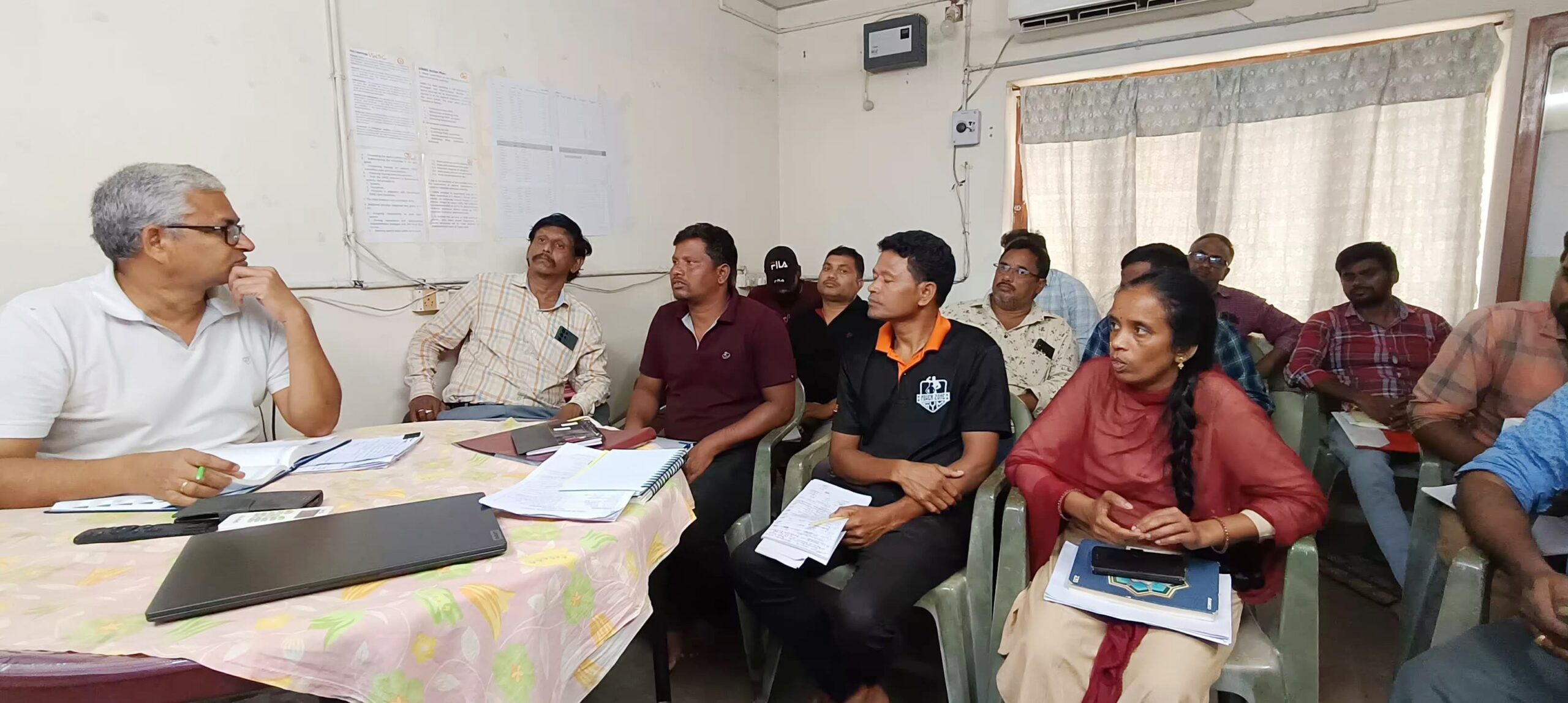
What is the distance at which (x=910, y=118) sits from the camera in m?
4.35

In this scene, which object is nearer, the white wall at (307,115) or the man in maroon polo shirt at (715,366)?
the white wall at (307,115)

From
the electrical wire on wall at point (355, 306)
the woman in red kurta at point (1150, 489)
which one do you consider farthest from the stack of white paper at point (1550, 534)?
the electrical wire on wall at point (355, 306)

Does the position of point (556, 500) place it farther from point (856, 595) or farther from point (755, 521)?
point (755, 521)

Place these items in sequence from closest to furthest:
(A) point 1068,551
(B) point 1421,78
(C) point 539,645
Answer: (C) point 539,645 → (A) point 1068,551 → (B) point 1421,78

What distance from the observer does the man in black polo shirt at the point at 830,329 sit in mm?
3072

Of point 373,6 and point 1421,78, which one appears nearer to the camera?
point 373,6

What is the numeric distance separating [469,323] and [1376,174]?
4011mm

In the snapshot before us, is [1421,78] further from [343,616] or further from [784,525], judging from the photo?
[343,616]

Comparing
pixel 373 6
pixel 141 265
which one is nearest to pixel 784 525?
pixel 141 265

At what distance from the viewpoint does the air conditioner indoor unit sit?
137 inches

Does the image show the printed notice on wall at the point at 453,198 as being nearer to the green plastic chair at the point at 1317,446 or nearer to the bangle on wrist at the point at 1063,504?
the bangle on wrist at the point at 1063,504

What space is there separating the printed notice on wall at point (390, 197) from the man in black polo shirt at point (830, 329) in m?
1.51

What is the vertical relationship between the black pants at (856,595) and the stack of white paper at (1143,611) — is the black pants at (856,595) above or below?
below

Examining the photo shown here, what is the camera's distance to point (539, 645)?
1009mm
